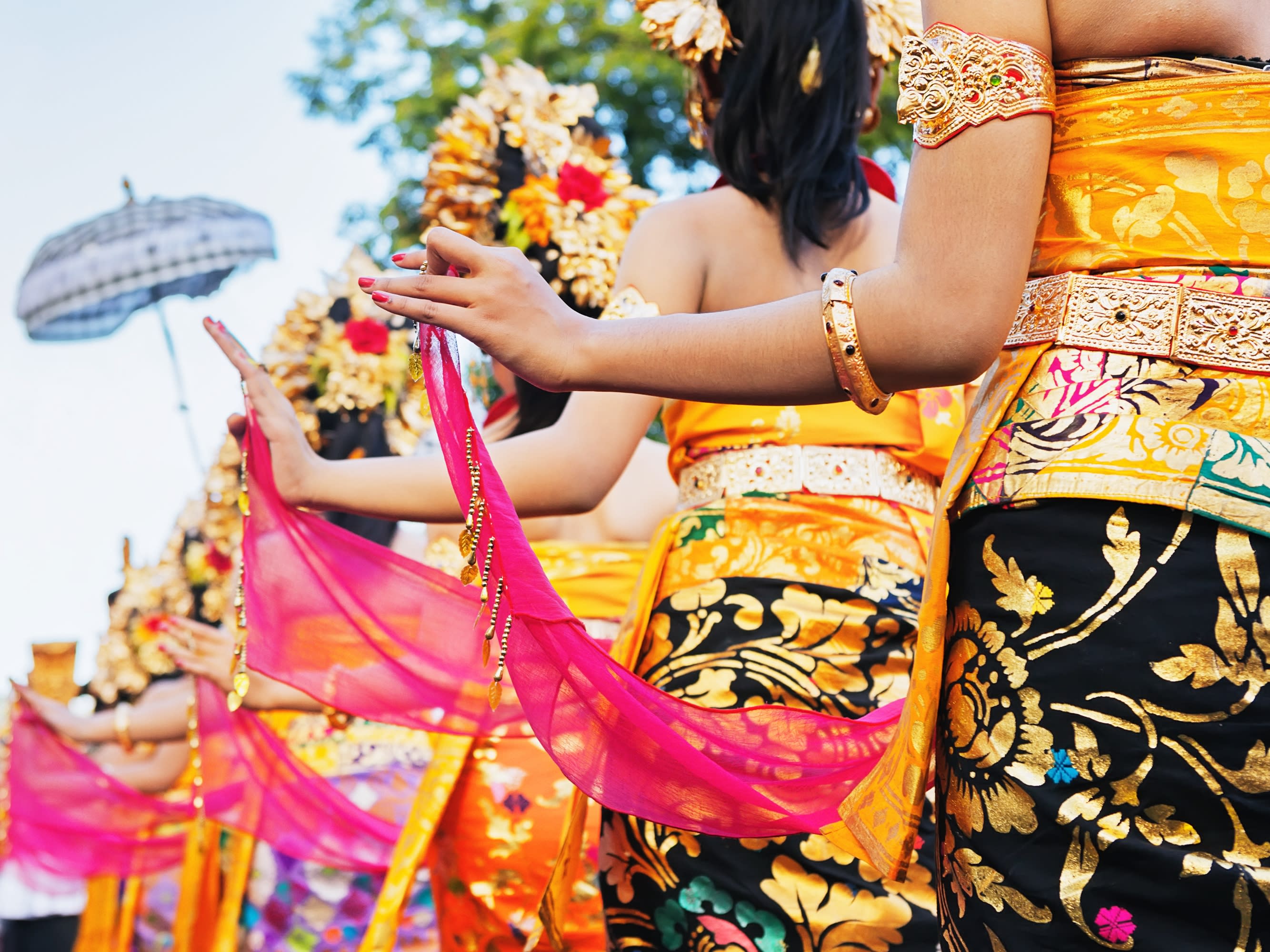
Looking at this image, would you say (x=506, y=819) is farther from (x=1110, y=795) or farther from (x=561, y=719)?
(x=1110, y=795)

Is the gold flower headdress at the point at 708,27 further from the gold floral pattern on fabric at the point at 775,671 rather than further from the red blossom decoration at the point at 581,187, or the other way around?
the red blossom decoration at the point at 581,187

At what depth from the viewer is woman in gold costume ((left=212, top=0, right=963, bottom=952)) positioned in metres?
1.93

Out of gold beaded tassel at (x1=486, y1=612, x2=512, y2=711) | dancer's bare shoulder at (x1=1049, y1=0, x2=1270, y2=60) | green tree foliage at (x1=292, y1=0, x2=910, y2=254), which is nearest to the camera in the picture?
dancer's bare shoulder at (x1=1049, y1=0, x2=1270, y2=60)

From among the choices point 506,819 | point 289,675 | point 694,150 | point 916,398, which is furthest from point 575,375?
point 694,150

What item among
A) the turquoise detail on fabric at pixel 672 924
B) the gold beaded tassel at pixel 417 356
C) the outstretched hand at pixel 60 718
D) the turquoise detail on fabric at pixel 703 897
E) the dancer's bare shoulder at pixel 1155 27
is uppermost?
the dancer's bare shoulder at pixel 1155 27

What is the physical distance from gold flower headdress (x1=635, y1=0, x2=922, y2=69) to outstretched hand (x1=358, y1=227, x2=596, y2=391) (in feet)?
3.56

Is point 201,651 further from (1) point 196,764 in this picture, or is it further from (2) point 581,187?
(2) point 581,187

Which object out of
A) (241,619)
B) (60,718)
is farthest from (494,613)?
(60,718)

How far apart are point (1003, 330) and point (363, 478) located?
1230mm

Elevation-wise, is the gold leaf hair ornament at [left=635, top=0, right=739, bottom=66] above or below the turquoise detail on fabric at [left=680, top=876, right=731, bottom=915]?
above

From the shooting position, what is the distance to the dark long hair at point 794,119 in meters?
2.24

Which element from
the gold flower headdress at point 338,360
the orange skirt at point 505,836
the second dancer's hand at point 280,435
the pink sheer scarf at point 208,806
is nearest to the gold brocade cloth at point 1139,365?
the second dancer's hand at point 280,435

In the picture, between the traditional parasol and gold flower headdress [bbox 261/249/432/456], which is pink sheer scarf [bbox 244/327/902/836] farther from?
the traditional parasol

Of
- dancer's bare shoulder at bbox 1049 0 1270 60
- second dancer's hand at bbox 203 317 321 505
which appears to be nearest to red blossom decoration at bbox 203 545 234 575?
second dancer's hand at bbox 203 317 321 505
